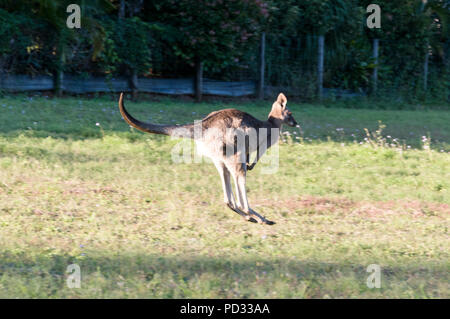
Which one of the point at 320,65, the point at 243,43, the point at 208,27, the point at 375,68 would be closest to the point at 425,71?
the point at 375,68

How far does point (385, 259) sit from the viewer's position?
493 cm

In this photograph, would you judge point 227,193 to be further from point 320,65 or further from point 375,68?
point 375,68

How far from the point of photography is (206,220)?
19.1ft

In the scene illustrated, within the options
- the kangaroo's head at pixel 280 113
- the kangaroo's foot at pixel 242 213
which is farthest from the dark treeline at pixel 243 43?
the kangaroo's foot at pixel 242 213

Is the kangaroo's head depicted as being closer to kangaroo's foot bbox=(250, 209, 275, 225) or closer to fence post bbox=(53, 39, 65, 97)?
kangaroo's foot bbox=(250, 209, 275, 225)

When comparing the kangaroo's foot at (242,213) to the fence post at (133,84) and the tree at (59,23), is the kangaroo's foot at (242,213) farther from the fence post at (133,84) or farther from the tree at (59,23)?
the fence post at (133,84)

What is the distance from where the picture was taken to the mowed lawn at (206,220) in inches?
171

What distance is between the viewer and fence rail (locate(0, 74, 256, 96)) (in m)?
14.2

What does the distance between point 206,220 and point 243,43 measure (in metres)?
11.3

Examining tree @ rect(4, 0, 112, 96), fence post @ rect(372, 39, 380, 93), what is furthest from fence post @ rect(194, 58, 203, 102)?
fence post @ rect(372, 39, 380, 93)

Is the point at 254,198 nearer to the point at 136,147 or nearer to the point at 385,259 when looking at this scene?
the point at 385,259

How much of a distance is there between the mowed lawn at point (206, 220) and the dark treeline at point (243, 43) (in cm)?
472

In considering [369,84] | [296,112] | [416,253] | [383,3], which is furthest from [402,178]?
[383,3]

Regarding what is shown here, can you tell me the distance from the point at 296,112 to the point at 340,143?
466 cm
